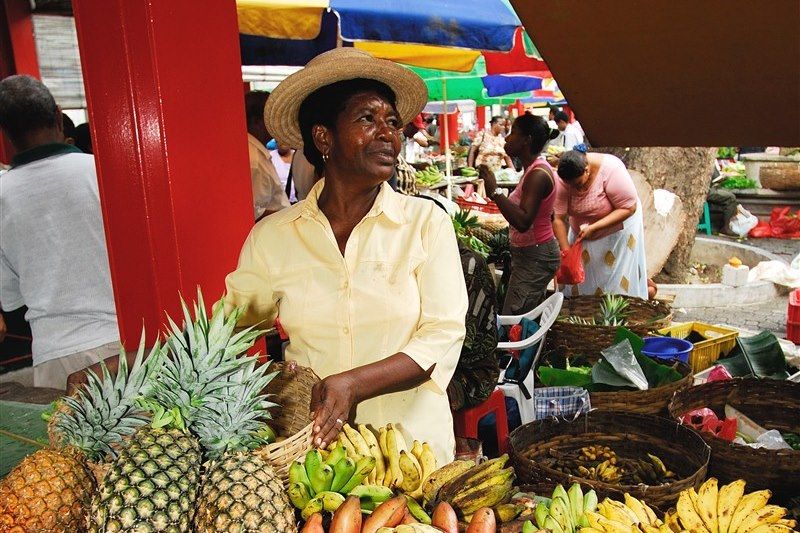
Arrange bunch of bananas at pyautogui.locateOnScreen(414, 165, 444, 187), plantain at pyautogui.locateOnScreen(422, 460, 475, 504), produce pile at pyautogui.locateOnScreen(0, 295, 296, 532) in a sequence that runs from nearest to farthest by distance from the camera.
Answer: produce pile at pyautogui.locateOnScreen(0, 295, 296, 532), plantain at pyautogui.locateOnScreen(422, 460, 475, 504), bunch of bananas at pyautogui.locateOnScreen(414, 165, 444, 187)

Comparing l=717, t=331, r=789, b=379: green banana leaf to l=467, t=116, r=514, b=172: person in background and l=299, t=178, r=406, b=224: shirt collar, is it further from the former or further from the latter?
l=467, t=116, r=514, b=172: person in background

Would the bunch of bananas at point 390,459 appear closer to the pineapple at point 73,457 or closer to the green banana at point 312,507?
the green banana at point 312,507

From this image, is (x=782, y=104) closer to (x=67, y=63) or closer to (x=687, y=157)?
(x=687, y=157)

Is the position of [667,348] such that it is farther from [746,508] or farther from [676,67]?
[676,67]

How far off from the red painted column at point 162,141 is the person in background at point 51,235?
1.95 ft

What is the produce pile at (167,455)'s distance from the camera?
1.49 metres

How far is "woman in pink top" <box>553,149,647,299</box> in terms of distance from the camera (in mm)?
6547

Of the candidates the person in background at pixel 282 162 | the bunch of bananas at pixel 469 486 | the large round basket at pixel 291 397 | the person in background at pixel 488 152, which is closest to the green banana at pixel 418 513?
the bunch of bananas at pixel 469 486

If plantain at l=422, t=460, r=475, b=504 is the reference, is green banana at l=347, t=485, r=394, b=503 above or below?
above

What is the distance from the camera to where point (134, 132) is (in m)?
2.85

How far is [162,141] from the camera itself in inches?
112

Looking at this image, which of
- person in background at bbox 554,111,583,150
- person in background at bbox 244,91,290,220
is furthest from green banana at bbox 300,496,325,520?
person in background at bbox 554,111,583,150

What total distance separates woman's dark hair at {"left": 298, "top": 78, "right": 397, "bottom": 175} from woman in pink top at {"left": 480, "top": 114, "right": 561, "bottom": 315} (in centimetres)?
396

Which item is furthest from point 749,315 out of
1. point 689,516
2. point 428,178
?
point 689,516
